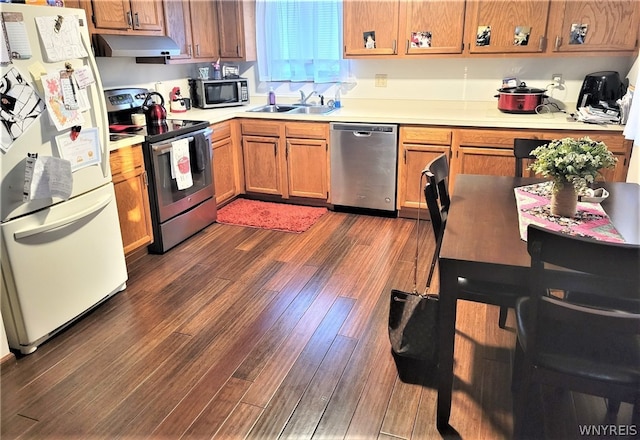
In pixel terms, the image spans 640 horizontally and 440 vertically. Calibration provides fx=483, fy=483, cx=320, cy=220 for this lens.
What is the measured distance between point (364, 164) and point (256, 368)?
2247 millimetres

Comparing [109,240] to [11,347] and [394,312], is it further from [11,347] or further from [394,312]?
[394,312]

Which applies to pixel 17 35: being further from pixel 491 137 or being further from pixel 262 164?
pixel 491 137

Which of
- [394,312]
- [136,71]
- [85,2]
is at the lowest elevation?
[394,312]

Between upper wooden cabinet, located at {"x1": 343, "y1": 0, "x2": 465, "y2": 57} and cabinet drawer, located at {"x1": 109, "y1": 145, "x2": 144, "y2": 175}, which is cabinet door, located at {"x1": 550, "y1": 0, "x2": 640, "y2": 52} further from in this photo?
cabinet drawer, located at {"x1": 109, "y1": 145, "x2": 144, "y2": 175}

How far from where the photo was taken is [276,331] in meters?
2.56

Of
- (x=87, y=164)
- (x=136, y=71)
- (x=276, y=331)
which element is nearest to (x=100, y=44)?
(x=136, y=71)

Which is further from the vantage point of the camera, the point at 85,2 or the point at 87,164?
the point at 85,2

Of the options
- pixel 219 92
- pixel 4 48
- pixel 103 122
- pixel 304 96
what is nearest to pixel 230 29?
pixel 219 92

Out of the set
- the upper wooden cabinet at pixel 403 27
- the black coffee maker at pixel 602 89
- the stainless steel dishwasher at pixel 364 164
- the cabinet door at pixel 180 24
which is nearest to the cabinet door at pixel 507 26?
the upper wooden cabinet at pixel 403 27

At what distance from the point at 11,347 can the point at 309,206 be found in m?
2.64

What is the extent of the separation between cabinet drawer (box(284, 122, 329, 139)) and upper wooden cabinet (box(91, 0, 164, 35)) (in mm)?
1273

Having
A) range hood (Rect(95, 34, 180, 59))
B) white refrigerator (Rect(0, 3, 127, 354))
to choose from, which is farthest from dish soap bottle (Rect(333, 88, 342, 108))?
white refrigerator (Rect(0, 3, 127, 354))

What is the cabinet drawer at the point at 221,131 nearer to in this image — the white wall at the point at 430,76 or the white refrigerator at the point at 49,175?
the white wall at the point at 430,76

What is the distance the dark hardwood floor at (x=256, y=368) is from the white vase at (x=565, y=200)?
0.77m
